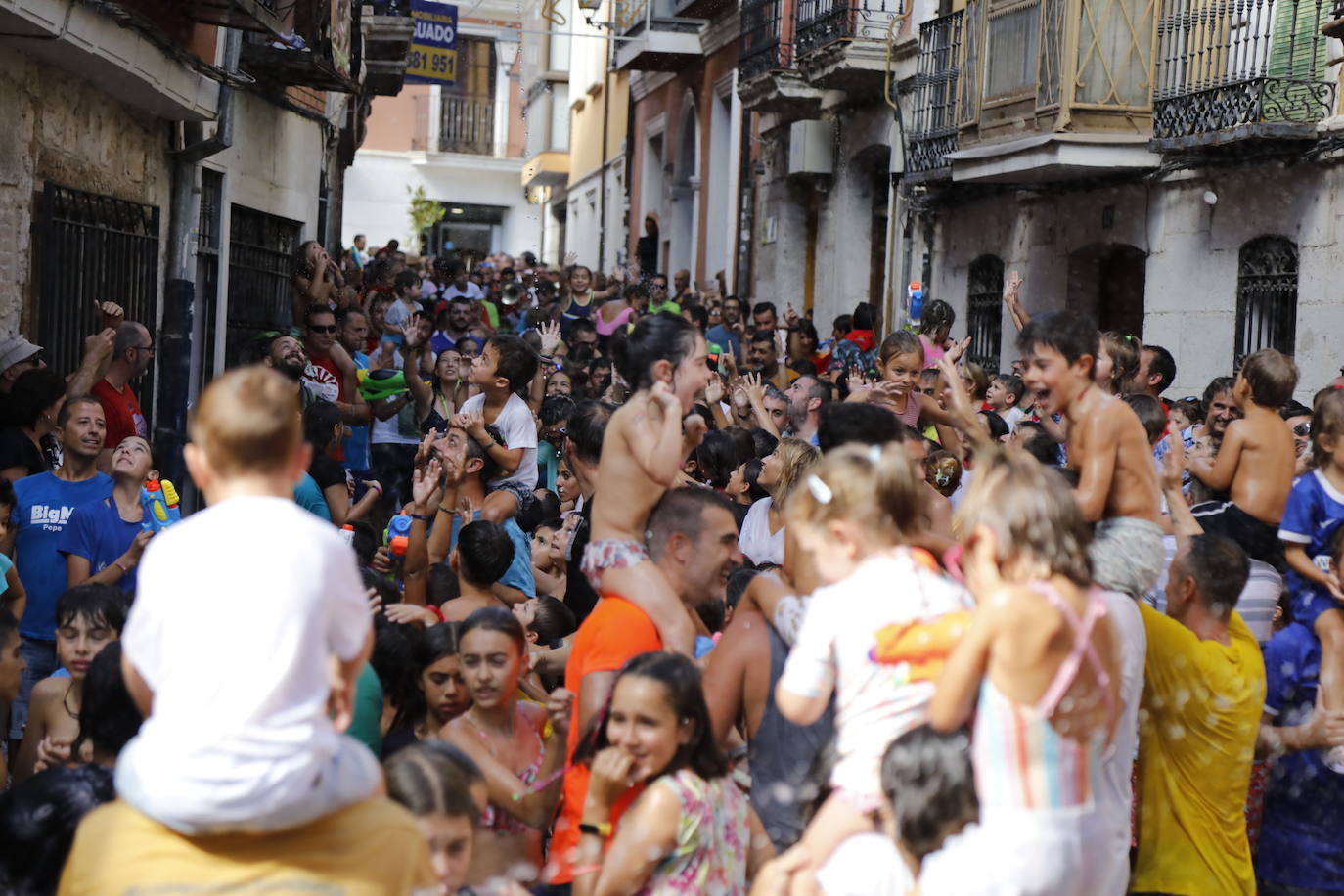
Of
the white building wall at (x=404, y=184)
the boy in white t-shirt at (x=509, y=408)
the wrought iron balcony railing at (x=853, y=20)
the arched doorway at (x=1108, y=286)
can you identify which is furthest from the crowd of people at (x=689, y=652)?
the white building wall at (x=404, y=184)

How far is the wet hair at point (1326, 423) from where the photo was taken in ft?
20.6

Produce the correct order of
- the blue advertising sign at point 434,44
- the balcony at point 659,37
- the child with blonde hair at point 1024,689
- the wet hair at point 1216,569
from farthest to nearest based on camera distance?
the balcony at point 659,37 → the blue advertising sign at point 434,44 → the wet hair at point 1216,569 → the child with blonde hair at point 1024,689

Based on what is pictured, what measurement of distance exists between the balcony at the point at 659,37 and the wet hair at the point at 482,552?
2059 cm

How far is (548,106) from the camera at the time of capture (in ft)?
137

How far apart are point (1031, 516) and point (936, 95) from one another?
46.3ft

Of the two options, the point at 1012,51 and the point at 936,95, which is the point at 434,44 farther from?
the point at 1012,51

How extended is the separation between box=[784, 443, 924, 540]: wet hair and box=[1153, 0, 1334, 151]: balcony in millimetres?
8648

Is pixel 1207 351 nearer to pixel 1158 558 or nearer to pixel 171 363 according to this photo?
pixel 171 363

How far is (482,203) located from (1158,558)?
41249 mm

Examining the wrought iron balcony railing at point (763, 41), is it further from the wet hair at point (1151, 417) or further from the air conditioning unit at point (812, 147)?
the wet hair at point (1151, 417)

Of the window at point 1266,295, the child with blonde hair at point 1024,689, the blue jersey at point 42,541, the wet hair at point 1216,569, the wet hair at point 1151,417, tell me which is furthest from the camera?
the window at point 1266,295

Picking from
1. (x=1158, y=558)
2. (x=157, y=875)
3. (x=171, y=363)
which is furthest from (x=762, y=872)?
(x=171, y=363)

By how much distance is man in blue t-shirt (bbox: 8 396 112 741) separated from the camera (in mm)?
6234

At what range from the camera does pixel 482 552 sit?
6.06m
